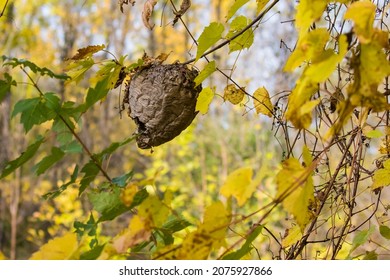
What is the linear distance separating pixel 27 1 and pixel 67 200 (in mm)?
2483

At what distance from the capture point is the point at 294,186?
0.60 meters

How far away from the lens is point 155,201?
0.61 metres

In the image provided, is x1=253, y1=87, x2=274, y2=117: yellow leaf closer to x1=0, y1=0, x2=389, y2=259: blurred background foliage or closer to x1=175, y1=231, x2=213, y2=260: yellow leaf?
x1=175, y1=231, x2=213, y2=260: yellow leaf

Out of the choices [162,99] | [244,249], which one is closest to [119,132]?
[162,99]

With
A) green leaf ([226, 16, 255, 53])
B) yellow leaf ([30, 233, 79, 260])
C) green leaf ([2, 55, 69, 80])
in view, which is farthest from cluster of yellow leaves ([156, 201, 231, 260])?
green leaf ([226, 16, 255, 53])

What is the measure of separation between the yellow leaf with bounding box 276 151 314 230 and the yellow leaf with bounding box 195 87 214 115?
0.40 m

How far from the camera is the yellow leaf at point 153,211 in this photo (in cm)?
61

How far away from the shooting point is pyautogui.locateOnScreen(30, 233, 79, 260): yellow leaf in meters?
0.60

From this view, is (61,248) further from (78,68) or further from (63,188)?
(78,68)

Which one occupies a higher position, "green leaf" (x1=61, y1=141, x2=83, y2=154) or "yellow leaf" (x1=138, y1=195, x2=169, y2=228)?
"green leaf" (x1=61, y1=141, x2=83, y2=154)

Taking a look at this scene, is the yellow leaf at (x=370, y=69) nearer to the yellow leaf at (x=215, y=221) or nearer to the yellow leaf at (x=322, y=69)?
the yellow leaf at (x=322, y=69)

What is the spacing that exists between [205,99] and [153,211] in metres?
0.44
